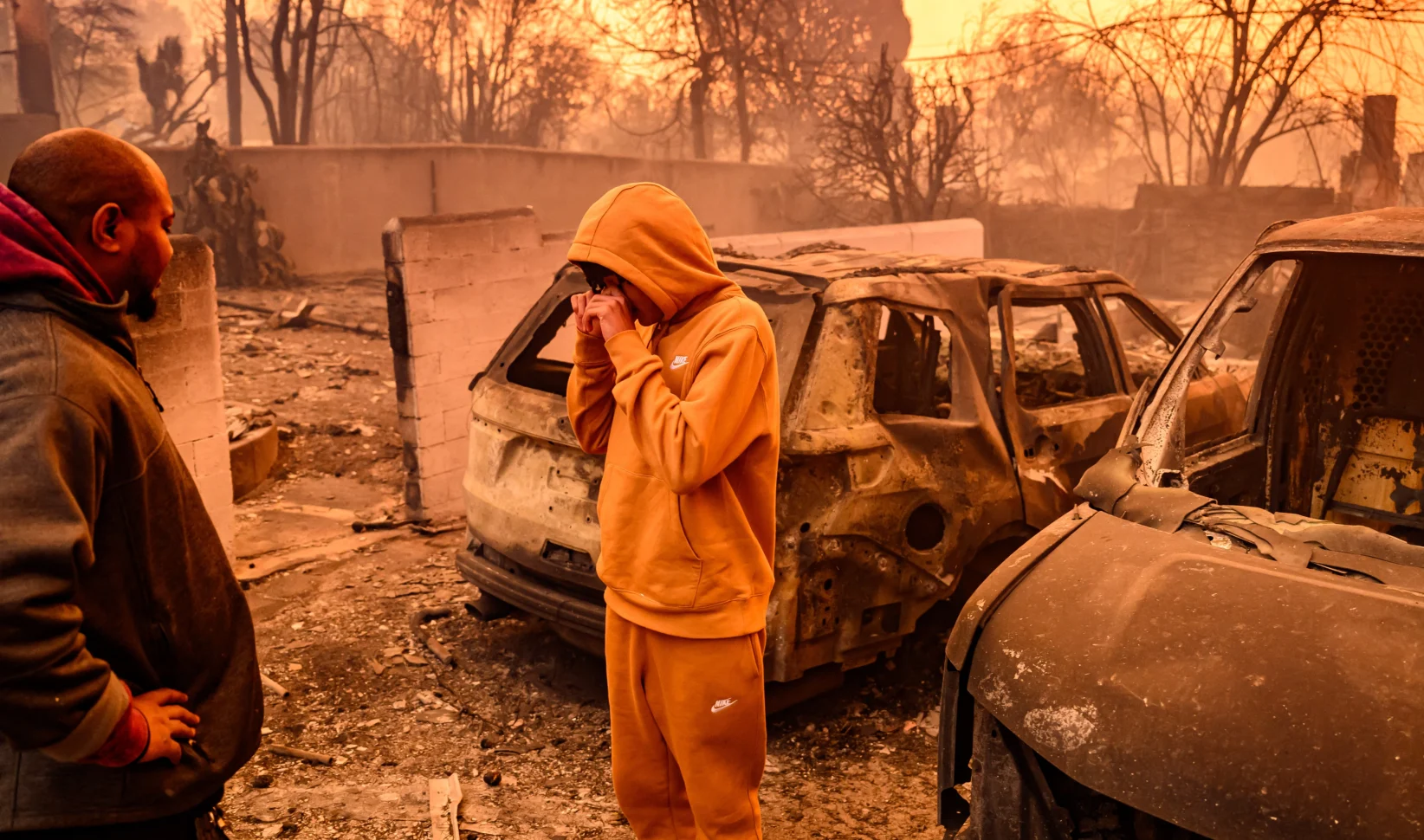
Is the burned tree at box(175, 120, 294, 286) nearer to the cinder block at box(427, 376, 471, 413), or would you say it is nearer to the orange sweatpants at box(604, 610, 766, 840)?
the cinder block at box(427, 376, 471, 413)

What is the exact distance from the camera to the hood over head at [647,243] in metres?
2.44

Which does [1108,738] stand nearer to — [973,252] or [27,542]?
[27,542]

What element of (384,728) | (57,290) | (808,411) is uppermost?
(57,290)

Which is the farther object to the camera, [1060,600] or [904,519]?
[904,519]

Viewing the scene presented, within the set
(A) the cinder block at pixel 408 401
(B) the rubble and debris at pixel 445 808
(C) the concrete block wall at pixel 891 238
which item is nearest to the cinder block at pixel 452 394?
(A) the cinder block at pixel 408 401

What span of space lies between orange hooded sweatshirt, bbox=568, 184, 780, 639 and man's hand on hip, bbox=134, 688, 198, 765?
3.16ft

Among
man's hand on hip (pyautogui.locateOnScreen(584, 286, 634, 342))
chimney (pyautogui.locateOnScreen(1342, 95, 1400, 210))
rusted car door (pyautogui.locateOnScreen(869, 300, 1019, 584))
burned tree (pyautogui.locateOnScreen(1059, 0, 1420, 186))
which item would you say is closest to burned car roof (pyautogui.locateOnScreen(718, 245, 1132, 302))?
rusted car door (pyautogui.locateOnScreen(869, 300, 1019, 584))

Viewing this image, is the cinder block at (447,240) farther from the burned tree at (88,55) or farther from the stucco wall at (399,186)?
the burned tree at (88,55)

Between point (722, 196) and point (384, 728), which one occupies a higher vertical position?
point (722, 196)

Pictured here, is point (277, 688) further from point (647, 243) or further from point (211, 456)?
point (647, 243)

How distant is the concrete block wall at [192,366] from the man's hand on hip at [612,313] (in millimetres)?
3879

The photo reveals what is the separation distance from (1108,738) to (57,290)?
2.13m

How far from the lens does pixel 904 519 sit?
13.6ft

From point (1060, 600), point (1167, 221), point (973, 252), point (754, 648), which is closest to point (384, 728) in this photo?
point (754, 648)
